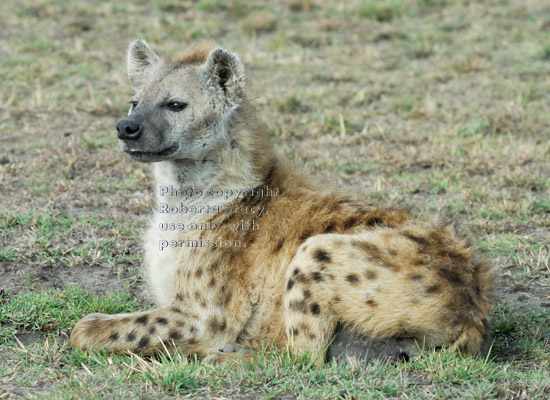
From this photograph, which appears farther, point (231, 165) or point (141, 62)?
point (141, 62)

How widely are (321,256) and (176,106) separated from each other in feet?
4.17

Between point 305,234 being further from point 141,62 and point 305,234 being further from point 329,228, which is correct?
point 141,62

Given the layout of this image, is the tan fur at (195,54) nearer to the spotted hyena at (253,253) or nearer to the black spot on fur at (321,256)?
the spotted hyena at (253,253)

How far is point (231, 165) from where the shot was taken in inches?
173

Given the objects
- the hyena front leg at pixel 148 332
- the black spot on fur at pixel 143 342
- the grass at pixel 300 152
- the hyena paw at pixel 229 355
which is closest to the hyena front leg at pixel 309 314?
the grass at pixel 300 152

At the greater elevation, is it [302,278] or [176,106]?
[176,106]

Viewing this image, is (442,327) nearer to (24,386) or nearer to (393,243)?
(393,243)

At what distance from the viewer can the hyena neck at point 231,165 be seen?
438 centimetres

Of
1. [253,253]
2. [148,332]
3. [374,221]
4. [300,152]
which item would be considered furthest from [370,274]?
[300,152]

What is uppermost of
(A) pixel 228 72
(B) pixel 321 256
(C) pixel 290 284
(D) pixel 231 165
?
(A) pixel 228 72

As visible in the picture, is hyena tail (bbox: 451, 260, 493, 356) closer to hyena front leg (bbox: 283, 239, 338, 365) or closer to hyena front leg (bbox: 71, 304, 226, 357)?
hyena front leg (bbox: 283, 239, 338, 365)

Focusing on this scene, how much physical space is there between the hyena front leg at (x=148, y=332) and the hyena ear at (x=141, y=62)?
57.4 inches

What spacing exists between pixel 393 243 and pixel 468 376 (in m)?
0.74

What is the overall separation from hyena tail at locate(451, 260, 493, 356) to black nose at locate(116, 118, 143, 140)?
6.16 feet
